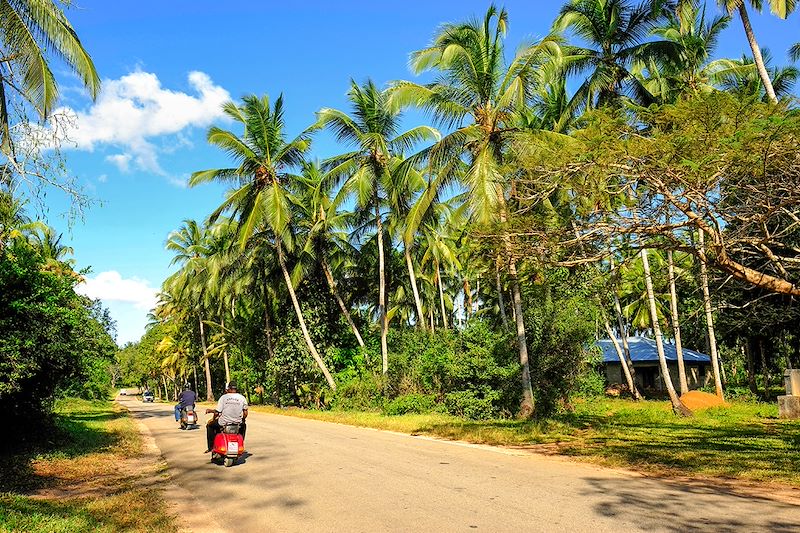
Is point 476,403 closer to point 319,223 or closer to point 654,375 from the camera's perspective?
point 319,223

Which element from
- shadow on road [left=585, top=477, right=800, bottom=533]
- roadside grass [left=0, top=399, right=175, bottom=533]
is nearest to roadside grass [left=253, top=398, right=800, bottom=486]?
shadow on road [left=585, top=477, right=800, bottom=533]

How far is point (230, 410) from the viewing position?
10094mm

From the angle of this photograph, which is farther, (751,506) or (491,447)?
(491,447)

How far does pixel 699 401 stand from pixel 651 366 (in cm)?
2161

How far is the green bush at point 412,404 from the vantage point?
65.0 feet

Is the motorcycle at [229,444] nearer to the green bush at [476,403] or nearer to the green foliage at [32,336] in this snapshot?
the green foliage at [32,336]

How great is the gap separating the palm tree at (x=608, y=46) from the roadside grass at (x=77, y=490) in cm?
1650

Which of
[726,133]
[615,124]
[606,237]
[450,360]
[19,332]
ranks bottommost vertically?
[450,360]

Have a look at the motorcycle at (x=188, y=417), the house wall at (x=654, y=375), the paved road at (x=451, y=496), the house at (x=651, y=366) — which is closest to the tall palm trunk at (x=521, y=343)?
the paved road at (x=451, y=496)

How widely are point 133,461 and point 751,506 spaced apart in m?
11.2

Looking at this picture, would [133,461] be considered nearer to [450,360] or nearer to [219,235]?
[450,360]

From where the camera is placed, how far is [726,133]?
29.5 feet

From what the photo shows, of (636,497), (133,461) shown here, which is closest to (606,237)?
(636,497)

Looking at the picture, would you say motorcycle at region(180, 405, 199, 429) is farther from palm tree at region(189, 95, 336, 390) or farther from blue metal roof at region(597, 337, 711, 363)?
blue metal roof at region(597, 337, 711, 363)
